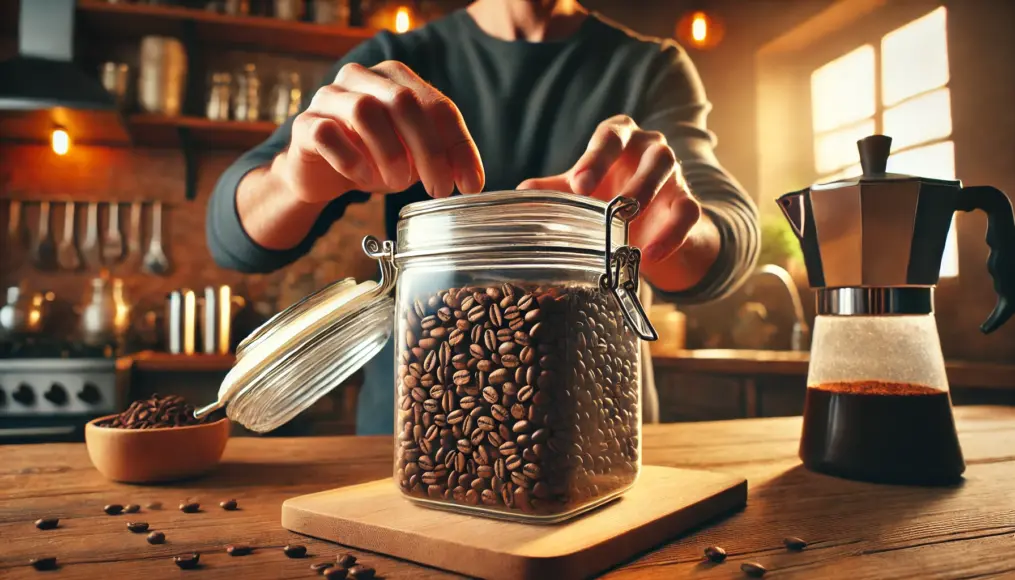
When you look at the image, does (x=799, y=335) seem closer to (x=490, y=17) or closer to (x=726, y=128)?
(x=726, y=128)

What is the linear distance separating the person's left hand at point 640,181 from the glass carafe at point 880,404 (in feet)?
0.78

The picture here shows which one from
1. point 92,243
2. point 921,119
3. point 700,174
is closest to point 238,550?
point 700,174

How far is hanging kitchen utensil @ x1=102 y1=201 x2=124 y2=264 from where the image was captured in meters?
3.22

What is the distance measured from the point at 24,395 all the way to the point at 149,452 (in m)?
2.19

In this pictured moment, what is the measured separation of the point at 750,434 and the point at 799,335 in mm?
→ 2389

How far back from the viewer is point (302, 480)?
720mm

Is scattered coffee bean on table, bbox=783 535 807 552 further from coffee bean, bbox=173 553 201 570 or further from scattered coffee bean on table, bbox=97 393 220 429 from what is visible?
scattered coffee bean on table, bbox=97 393 220 429

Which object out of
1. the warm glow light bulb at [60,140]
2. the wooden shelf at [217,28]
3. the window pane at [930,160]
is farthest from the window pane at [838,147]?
the warm glow light bulb at [60,140]

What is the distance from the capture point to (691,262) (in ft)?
3.71

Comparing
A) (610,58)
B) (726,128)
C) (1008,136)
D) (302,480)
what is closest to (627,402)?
(302,480)

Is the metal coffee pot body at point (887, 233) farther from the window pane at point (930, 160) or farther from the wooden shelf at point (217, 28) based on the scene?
the wooden shelf at point (217, 28)

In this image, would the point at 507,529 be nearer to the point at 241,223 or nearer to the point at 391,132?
the point at 391,132

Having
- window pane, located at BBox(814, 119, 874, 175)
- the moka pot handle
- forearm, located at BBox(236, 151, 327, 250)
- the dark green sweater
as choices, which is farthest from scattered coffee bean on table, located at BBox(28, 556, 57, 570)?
window pane, located at BBox(814, 119, 874, 175)

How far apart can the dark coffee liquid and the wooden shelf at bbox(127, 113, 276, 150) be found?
2.85 metres
